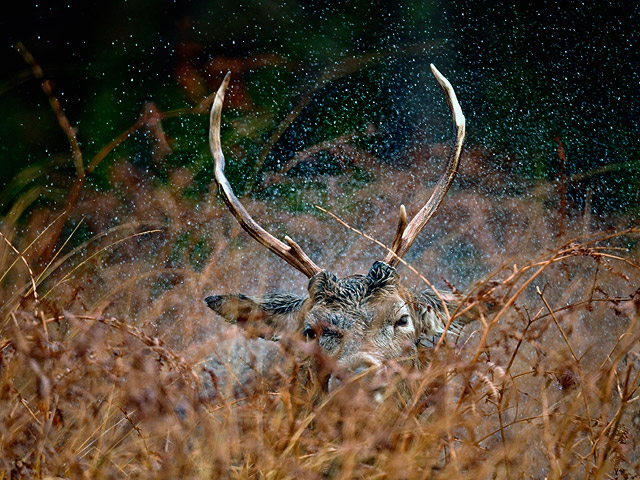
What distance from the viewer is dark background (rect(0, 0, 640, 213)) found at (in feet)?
24.8

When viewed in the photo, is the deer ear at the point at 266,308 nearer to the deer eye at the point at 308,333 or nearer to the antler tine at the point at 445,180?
the deer eye at the point at 308,333

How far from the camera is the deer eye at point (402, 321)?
3.96 meters

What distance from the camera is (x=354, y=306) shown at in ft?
12.9

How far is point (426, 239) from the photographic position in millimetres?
7902

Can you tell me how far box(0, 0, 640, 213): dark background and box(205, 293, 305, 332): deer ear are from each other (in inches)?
138

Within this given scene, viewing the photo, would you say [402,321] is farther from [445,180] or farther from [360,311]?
[445,180]

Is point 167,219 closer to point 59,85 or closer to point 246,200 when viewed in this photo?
point 246,200

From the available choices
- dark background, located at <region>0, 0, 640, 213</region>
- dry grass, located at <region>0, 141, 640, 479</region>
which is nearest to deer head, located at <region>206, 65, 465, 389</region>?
dry grass, located at <region>0, 141, 640, 479</region>

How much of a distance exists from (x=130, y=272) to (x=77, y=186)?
4.12 meters

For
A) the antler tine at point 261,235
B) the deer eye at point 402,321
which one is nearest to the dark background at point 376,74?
the antler tine at point 261,235

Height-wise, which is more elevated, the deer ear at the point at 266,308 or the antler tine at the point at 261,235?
the antler tine at the point at 261,235

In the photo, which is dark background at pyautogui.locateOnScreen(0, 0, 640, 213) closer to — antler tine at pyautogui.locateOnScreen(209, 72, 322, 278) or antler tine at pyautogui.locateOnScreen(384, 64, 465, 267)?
antler tine at pyautogui.locateOnScreen(209, 72, 322, 278)

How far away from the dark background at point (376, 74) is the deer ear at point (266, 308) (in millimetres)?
3499

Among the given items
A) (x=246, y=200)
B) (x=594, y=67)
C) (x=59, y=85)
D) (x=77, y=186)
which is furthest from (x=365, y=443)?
(x=594, y=67)
